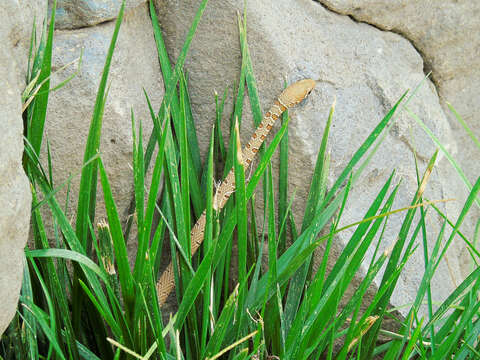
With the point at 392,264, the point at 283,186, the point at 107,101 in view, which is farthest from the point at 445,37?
the point at 107,101

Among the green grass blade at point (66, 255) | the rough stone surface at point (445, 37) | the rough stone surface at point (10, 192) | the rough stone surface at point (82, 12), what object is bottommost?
the green grass blade at point (66, 255)

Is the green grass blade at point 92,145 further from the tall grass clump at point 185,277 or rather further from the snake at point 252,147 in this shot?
the snake at point 252,147

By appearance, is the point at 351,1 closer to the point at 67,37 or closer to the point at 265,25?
the point at 265,25

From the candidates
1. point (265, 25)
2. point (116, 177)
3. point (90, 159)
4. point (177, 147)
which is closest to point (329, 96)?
point (265, 25)

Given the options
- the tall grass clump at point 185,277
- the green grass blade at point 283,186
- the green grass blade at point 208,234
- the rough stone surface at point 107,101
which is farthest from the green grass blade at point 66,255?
the green grass blade at point 283,186

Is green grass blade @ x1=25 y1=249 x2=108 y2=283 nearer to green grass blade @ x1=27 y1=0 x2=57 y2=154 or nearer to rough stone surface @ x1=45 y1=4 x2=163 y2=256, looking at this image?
green grass blade @ x1=27 y1=0 x2=57 y2=154
